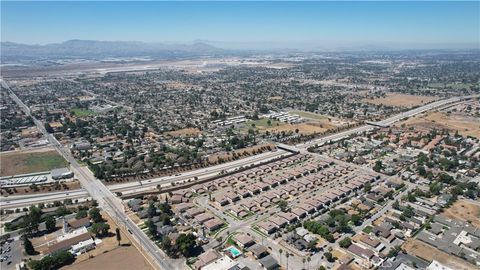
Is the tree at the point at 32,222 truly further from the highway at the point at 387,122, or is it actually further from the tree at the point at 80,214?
the highway at the point at 387,122

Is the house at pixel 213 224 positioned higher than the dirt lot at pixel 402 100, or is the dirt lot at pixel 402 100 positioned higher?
the dirt lot at pixel 402 100

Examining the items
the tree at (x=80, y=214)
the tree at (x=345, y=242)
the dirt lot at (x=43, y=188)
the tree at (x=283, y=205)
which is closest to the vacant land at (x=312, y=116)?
the tree at (x=283, y=205)

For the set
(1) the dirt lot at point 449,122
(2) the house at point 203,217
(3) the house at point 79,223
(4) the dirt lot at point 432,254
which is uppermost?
(1) the dirt lot at point 449,122

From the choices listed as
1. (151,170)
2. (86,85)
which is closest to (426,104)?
(151,170)

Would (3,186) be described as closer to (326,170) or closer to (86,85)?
(326,170)

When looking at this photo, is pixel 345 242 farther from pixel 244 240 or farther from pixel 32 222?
pixel 32 222

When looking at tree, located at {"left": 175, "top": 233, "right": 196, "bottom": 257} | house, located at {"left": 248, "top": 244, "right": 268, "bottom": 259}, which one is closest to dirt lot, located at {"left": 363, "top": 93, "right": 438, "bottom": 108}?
house, located at {"left": 248, "top": 244, "right": 268, "bottom": 259}

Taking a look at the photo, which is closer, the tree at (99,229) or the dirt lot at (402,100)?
the tree at (99,229)

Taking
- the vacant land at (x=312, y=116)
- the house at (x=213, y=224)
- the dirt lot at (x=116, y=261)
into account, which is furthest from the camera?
the vacant land at (x=312, y=116)
